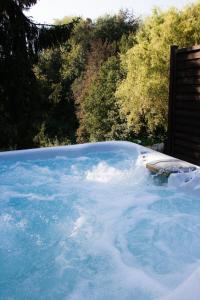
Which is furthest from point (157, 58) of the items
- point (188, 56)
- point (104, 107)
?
point (104, 107)

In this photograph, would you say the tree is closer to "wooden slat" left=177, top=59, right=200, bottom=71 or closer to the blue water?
the blue water

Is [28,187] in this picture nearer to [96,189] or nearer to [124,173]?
[96,189]

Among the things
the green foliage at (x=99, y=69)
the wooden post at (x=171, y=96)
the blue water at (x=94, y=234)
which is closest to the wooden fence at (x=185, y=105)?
the wooden post at (x=171, y=96)

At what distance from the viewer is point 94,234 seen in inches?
121

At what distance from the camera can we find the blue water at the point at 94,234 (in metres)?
2.33

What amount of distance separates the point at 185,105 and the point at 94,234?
2.94 metres

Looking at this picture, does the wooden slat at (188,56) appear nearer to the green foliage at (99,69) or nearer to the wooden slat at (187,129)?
the wooden slat at (187,129)

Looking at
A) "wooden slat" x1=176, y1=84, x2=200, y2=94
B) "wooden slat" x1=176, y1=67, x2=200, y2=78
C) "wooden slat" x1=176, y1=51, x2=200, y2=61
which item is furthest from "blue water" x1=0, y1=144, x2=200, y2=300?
"wooden slat" x1=176, y1=51, x2=200, y2=61

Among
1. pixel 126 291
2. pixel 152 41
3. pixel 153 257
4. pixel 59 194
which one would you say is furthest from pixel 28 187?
pixel 152 41

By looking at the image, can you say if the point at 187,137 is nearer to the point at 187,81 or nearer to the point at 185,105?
the point at 185,105

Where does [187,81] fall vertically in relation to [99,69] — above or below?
below

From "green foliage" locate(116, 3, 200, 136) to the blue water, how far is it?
2.64 metres

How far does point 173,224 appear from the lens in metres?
3.24

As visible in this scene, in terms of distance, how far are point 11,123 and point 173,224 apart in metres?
5.66
